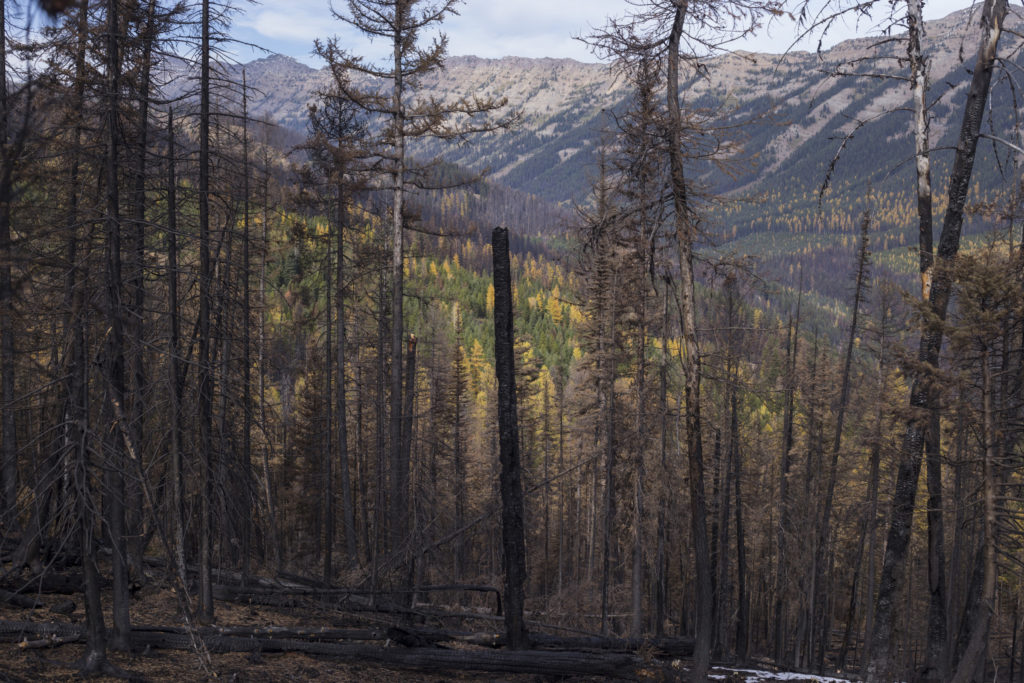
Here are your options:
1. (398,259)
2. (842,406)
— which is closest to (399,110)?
(398,259)

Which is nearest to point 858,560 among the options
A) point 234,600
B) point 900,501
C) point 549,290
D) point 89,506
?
point 900,501

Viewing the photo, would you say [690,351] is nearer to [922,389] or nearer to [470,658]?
[922,389]

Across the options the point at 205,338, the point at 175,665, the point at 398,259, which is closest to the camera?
the point at 175,665

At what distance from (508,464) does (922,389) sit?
22.0ft

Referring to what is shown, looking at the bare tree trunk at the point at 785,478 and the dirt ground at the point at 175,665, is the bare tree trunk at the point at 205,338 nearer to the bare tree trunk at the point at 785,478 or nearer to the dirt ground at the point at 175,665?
the dirt ground at the point at 175,665

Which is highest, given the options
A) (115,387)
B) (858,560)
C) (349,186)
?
(349,186)

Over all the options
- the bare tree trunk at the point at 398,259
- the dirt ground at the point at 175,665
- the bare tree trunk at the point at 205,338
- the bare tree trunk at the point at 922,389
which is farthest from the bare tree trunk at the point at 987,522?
the bare tree trunk at the point at 205,338

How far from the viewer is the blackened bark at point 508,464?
10.9 m

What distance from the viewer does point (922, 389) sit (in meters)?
10.2

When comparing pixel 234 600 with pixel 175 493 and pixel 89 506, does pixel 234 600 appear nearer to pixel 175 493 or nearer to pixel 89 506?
pixel 175 493

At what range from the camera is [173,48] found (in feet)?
34.9

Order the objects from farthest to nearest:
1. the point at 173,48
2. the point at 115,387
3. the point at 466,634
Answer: the point at 466,634
the point at 173,48
the point at 115,387

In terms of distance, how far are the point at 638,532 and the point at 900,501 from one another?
11.3 m

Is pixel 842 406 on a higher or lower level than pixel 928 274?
lower
